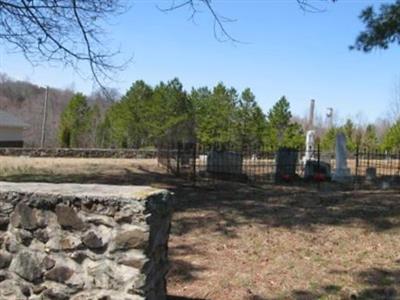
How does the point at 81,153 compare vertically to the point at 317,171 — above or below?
above

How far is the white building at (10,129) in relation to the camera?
1993 inches

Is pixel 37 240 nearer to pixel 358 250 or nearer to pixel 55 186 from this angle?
pixel 55 186

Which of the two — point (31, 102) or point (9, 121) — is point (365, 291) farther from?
point (31, 102)

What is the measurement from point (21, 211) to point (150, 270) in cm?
115

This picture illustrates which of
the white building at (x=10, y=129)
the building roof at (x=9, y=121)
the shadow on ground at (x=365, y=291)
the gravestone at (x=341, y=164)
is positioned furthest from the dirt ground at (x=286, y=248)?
the building roof at (x=9, y=121)

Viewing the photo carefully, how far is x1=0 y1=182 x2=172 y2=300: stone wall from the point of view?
438cm

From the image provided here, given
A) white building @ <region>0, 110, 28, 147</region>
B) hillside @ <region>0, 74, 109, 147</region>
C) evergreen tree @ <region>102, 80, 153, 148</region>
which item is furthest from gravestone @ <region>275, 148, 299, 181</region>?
hillside @ <region>0, 74, 109, 147</region>

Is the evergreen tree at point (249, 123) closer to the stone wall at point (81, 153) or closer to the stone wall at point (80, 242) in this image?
the stone wall at point (81, 153)

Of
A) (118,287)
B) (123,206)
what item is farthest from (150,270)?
(123,206)

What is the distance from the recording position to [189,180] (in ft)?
50.6

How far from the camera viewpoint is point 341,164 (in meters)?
19.0

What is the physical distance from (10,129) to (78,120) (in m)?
9.62

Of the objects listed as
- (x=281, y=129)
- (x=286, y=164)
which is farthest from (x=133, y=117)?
(x=286, y=164)

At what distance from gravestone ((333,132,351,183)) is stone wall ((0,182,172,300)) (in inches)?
565
